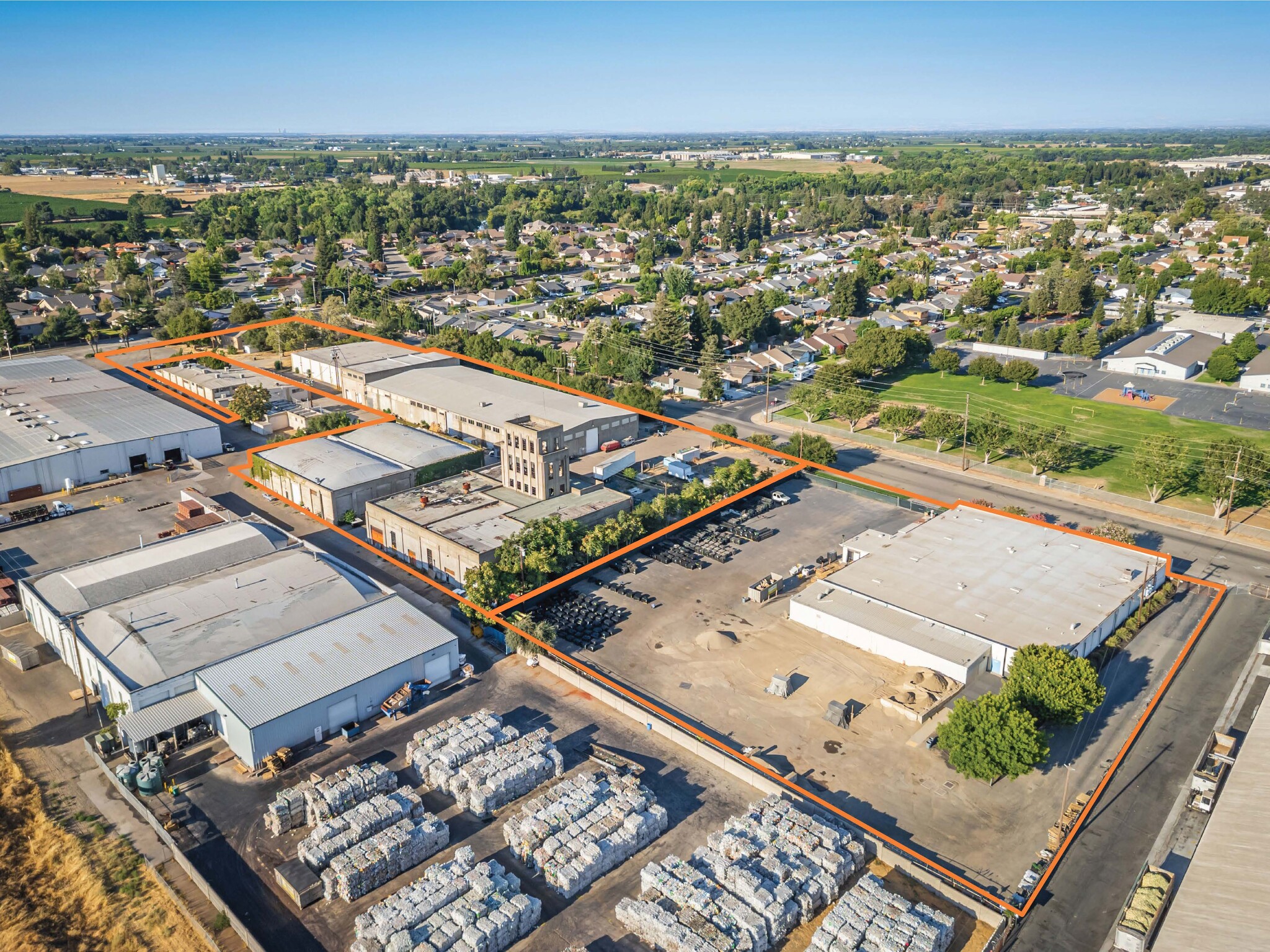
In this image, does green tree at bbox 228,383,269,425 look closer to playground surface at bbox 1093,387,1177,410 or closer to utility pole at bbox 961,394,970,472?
utility pole at bbox 961,394,970,472

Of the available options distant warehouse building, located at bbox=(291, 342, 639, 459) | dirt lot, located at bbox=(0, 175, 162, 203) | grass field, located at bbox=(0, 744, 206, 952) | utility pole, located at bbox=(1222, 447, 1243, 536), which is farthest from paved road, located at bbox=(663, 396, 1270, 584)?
dirt lot, located at bbox=(0, 175, 162, 203)

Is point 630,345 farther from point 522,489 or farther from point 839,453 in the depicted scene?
point 522,489

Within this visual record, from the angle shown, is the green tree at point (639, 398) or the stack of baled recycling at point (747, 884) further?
the green tree at point (639, 398)

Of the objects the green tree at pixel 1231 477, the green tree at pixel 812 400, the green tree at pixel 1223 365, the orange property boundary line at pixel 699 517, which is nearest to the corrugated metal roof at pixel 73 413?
the orange property boundary line at pixel 699 517

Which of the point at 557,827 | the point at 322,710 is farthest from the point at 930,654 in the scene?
the point at 322,710

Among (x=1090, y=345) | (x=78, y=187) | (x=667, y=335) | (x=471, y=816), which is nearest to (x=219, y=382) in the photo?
(x=667, y=335)

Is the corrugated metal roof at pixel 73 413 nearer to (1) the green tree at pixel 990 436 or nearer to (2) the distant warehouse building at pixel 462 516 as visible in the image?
(2) the distant warehouse building at pixel 462 516
